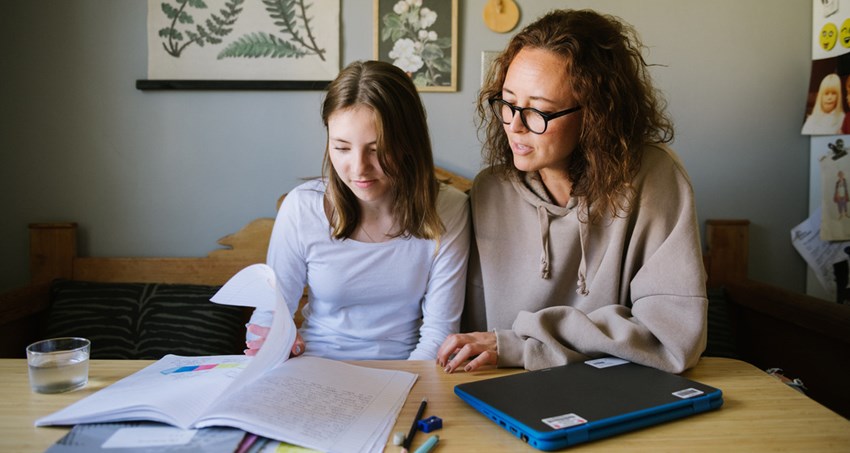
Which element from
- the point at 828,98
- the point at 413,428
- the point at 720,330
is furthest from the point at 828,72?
the point at 413,428

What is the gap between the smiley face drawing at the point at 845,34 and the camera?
1756 mm

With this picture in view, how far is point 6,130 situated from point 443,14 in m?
1.39

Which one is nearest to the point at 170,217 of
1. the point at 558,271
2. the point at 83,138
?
the point at 83,138

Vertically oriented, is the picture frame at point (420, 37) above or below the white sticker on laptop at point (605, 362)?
above

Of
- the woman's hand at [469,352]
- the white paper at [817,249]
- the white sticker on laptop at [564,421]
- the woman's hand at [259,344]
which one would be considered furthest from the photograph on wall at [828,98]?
the woman's hand at [259,344]

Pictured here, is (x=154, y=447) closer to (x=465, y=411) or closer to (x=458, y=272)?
(x=465, y=411)

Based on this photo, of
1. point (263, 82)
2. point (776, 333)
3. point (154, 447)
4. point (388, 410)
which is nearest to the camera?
point (154, 447)

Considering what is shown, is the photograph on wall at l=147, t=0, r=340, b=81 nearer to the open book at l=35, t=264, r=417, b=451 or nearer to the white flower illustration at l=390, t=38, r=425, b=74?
the white flower illustration at l=390, t=38, r=425, b=74

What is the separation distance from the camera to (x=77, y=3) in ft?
6.14

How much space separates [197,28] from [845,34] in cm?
190

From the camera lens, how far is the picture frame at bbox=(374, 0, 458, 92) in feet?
6.14

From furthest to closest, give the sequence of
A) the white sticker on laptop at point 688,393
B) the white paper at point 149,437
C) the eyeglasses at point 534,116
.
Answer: the eyeglasses at point 534,116, the white sticker on laptop at point 688,393, the white paper at point 149,437

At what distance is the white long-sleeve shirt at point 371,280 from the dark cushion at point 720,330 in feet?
2.87

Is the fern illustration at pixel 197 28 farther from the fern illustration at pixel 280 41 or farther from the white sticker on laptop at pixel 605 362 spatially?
the white sticker on laptop at pixel 605 362
